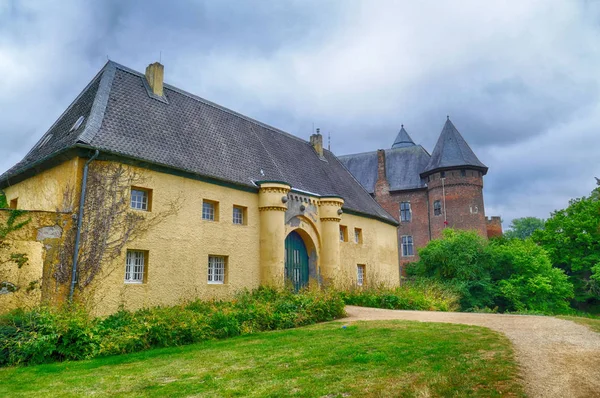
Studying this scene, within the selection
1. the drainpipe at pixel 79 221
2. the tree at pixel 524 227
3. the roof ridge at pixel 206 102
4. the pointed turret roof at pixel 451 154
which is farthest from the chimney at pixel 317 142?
the tree at pixel 524 227

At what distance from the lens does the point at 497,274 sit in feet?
92.9

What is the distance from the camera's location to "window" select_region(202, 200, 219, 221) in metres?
16.2

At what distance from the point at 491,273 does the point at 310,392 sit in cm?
2561

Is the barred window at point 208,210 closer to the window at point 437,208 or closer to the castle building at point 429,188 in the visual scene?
the castle building at point 429,188

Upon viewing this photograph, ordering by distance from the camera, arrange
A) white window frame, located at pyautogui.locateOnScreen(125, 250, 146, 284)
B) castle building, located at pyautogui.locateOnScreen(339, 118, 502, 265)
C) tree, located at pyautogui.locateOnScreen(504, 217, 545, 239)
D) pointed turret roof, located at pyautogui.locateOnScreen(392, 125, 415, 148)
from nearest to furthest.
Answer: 1. white window frame, located at pyautogui.locateOnScreen(125, 250, 146, 284)
2. castle building, located at pyautogui.locateOnScreen(339, 118, 502, 265)
3. pointed turret roof, located at pyautogui.locateOnScreen(392, 125, 415, 148)
4. tree, located at pyautogui.locateOnScreen(504, 217, 545, 239)

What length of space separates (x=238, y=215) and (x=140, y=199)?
4.25 m

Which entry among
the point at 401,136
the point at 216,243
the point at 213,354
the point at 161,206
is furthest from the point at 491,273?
the point at 401,136

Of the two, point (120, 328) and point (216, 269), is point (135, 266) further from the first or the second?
point (120, 328)

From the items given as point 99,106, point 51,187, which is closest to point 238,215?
point 99,106

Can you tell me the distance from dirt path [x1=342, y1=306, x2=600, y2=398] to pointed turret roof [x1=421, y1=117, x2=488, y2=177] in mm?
26797

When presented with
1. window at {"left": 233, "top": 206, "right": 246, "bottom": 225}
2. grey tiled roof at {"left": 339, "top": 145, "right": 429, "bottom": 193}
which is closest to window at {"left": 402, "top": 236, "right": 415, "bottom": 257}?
grey tiled roof at {"left": 339, "top": 145, "right": 429, "bottom": 193}

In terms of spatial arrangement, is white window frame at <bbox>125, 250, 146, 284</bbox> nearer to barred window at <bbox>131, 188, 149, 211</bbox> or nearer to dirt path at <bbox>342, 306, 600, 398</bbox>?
barred window at <bbox>131, 188, 149, 211</bbox>

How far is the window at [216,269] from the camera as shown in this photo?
15945mm

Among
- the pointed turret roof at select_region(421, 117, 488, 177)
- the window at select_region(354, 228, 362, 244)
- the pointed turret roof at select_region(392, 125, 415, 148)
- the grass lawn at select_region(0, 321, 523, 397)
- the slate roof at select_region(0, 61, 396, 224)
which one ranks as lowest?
the grass lawn at select_region(0, 321, 523, 397)
